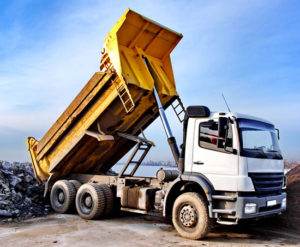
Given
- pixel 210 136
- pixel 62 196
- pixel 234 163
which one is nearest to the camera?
pixel 234 163

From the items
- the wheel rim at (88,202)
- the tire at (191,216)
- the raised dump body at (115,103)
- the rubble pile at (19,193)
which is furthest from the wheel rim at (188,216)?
the rubble pile at (19,193)

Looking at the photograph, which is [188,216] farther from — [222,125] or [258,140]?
[258,140]

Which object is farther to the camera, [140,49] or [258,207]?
[140,49]

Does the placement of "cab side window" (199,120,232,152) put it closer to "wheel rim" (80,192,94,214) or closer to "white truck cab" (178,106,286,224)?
"white truck cab" (178,106,286,224)

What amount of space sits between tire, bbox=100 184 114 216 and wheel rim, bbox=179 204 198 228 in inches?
91.4

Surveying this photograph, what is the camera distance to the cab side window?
232 inches

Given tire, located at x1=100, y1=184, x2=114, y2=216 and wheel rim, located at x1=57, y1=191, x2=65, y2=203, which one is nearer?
tire, located at x1=100, y1=184, x2=114, y2=216

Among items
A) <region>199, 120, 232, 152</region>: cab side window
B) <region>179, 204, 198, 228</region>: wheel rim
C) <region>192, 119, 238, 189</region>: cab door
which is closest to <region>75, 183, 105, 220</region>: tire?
<region>179, 204, 198, 228</region>: wheel rim

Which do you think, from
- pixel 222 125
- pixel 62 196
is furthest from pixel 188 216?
pixel 62 196

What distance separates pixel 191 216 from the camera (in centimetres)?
600

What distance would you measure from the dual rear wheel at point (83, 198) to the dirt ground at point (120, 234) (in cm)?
26

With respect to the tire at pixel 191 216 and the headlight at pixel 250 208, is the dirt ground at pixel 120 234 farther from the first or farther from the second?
the headlight at pixel 250 208

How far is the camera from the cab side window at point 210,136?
19.3ft

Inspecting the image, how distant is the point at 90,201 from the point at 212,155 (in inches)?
138
